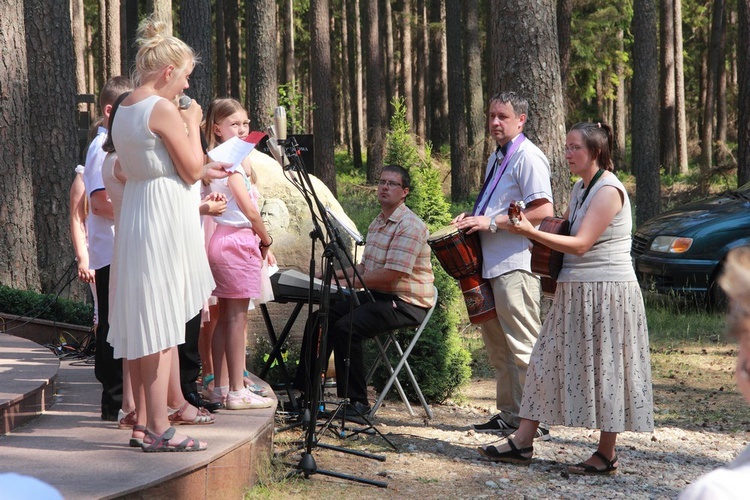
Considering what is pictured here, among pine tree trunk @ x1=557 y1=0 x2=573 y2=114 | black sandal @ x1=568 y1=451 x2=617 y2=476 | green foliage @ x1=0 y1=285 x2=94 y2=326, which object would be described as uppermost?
pine tree trunk @ x1=557 y1=0 x2=573 y2=114

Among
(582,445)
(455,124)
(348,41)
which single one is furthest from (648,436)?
(348,41)

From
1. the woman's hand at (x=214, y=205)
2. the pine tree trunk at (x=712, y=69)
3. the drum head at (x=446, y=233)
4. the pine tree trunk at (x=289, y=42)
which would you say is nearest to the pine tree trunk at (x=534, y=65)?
the drum head at (x=446, y=233)

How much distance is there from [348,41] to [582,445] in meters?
31.8

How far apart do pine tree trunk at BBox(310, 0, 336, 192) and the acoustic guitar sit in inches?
582

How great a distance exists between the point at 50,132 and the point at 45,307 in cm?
263

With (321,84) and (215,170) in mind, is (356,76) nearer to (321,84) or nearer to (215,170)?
(321,84)

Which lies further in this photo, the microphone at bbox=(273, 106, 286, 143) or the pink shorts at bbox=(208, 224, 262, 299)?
the pink shorts at bbox=(208, 224, 262, 299)

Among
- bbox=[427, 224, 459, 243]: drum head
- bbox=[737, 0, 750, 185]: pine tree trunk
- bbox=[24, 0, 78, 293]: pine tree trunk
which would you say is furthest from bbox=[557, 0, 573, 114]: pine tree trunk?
bbox=[427, 224, 459, 243]: drum head

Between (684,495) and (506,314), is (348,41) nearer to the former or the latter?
(506,314)

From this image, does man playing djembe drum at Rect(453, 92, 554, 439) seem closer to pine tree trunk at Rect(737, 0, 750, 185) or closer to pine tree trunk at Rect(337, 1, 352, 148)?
pine tree trunk at Rect(737, 0, 750, 185)

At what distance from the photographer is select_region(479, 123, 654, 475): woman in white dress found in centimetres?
530

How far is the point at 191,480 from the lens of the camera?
420 centimetres

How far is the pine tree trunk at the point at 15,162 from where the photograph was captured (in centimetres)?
923

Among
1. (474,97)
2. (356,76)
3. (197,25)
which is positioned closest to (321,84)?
(474,97)
